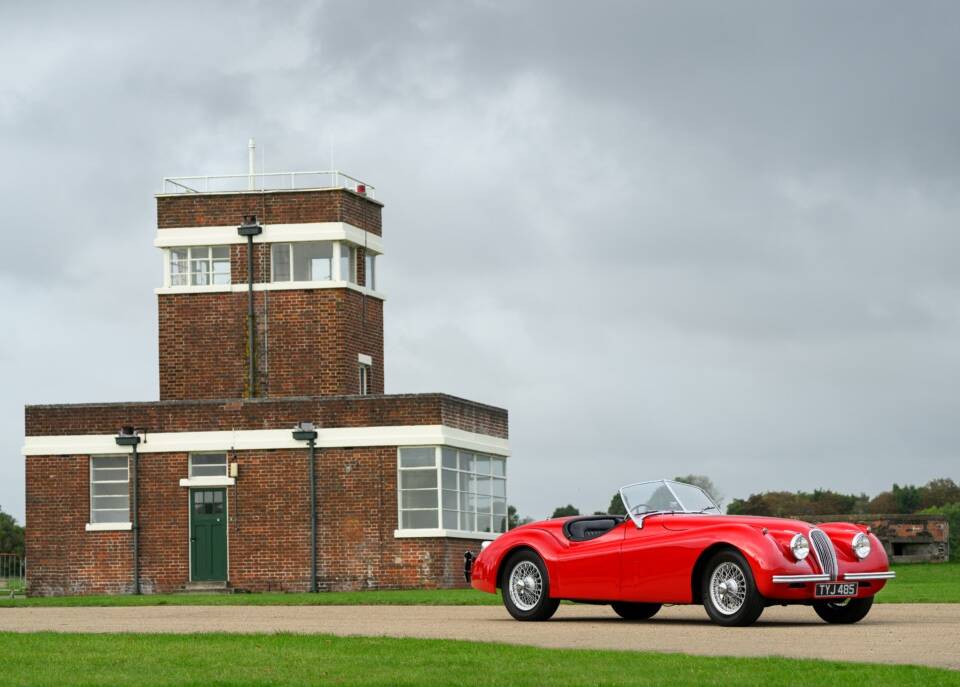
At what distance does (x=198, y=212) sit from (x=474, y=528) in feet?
33.4

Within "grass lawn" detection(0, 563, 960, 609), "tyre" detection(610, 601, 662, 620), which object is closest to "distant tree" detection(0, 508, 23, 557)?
"grass lawn" detection(0, 563, 960, 609)

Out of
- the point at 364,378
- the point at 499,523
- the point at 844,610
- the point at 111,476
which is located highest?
the point at 364,378

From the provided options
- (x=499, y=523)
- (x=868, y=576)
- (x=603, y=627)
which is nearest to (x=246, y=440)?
(x=499, y=523)

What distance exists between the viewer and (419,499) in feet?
119

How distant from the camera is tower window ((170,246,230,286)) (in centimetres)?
4125

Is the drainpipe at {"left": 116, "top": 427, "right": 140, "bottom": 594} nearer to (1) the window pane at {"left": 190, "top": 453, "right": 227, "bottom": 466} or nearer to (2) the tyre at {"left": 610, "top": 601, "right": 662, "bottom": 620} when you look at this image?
(1) the window pane at {"left": 190, "top": 453, "right": 227, "bottom": 466}

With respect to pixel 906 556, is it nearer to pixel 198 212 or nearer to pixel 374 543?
pixel 374 543

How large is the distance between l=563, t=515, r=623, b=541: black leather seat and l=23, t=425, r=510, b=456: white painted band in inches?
724

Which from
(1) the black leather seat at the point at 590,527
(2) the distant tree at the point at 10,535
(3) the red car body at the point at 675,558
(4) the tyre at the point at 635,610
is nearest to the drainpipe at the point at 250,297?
(3) the red car body at the point at 675,558

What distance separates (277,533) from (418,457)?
331 centimetres

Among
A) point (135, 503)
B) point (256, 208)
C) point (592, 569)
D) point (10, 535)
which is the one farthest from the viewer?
point (10, 535)

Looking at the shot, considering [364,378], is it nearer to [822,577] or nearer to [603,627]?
[603,627]

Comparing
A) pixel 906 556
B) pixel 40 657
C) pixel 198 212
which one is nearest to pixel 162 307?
pixel 198 212

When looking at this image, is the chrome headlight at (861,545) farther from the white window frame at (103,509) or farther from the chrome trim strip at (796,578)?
the white window frame at (103,509)
